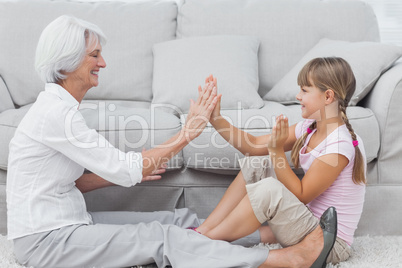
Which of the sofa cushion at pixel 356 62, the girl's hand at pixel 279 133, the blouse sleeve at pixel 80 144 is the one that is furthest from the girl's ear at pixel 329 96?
the blouse sleeve at pixel 80 144

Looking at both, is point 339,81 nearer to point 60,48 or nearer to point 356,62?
point 356,62

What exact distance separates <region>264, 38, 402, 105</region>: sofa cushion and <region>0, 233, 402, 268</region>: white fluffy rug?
0.66 metres

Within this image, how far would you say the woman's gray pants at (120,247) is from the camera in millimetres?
1667

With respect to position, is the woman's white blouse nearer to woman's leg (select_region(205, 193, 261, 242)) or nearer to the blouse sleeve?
the blouse sleeve

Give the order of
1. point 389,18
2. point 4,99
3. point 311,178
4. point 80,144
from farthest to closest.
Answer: point 389,18, point 4,99, point 311,178, point 80,144

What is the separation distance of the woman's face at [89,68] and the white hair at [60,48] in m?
0.02

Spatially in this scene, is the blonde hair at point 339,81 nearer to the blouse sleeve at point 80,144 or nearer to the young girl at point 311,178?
the young girl at point 311,178

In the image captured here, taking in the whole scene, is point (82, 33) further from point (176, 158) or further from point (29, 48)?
point (29, 48)

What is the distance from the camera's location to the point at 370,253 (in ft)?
6.32

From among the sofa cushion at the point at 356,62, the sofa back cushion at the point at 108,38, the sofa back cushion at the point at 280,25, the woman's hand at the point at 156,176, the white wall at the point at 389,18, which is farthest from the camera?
the white wall at the point at 389,18

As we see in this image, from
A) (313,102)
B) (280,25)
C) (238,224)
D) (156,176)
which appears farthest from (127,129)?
(280,25)

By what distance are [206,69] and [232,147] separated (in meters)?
0.66

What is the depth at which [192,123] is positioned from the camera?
5.93 ft

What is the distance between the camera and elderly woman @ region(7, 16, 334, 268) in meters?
1.65
